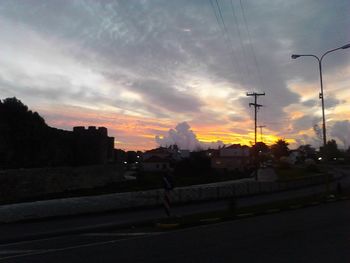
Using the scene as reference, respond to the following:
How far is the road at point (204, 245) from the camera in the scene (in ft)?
33.0

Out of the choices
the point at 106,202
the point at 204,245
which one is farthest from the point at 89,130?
the point at 204,245

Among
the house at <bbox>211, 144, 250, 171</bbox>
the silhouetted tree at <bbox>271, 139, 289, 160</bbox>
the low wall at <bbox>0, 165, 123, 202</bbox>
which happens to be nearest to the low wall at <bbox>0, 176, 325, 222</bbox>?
the low wall at <bbox>0, 165, 123, 202</bbox>

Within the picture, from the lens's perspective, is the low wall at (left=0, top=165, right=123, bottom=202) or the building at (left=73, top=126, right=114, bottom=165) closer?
the low wall at (left=0, top=165, right=123, bottom=202)

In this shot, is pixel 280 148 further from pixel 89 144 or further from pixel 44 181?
pixel 44 181

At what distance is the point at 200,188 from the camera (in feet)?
108

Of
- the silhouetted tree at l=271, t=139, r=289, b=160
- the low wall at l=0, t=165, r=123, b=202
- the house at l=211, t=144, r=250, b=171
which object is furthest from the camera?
the silhouetted tree at l=271, t=139, r=289, b=160

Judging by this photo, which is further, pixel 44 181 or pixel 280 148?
pixel 280 148

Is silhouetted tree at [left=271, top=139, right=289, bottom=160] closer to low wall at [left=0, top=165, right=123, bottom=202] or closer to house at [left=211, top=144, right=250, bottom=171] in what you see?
house at [left=211, top=144, right=250, bottom=171]

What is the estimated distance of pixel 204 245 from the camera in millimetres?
11688

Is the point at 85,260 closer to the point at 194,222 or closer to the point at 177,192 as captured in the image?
the point at 194,222

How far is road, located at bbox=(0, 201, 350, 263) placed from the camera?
10.1 m

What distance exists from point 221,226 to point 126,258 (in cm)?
661

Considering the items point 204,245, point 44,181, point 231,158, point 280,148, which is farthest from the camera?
point 280,148

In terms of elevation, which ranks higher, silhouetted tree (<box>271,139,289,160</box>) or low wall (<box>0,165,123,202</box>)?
silhouetted tree (<box>271,139,289,160</box>)
